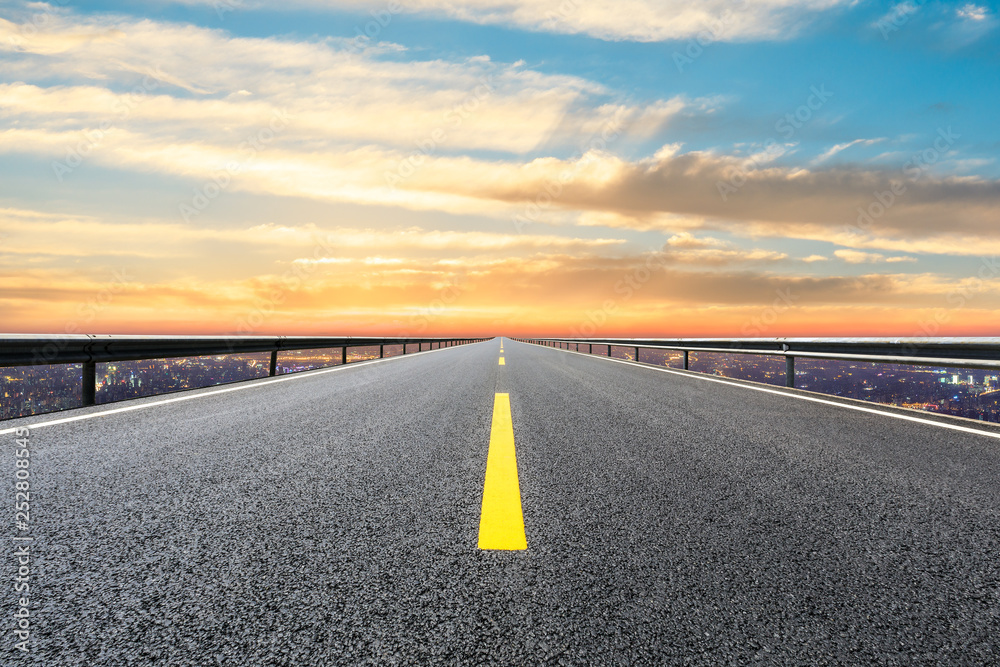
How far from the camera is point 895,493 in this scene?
A: 10.5 ft

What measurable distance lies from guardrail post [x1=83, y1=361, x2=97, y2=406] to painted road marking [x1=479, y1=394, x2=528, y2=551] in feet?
17.2

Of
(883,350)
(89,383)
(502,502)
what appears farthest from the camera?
(883,350)

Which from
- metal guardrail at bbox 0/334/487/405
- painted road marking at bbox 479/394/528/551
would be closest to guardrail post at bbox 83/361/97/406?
metal guardrail at bbox 0/334/487/405

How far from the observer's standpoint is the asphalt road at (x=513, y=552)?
1637mm

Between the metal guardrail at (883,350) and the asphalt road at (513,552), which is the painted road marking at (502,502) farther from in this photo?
the metal guardrail at (883,350)

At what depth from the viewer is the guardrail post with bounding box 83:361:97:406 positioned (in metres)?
6.54

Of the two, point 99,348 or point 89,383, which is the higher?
point 99,348

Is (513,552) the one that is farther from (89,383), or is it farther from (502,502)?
(89,383)

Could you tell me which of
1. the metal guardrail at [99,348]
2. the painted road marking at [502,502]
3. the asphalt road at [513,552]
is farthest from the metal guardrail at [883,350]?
the metal guardrail at [99,348]

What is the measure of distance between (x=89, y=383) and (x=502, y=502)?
6307 mm

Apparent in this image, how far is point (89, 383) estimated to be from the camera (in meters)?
6.62

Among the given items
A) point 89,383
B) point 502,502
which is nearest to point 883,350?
point 502,502

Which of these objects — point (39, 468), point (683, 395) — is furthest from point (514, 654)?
point (683, 395)

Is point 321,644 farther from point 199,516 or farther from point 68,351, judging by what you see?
point 68,351
